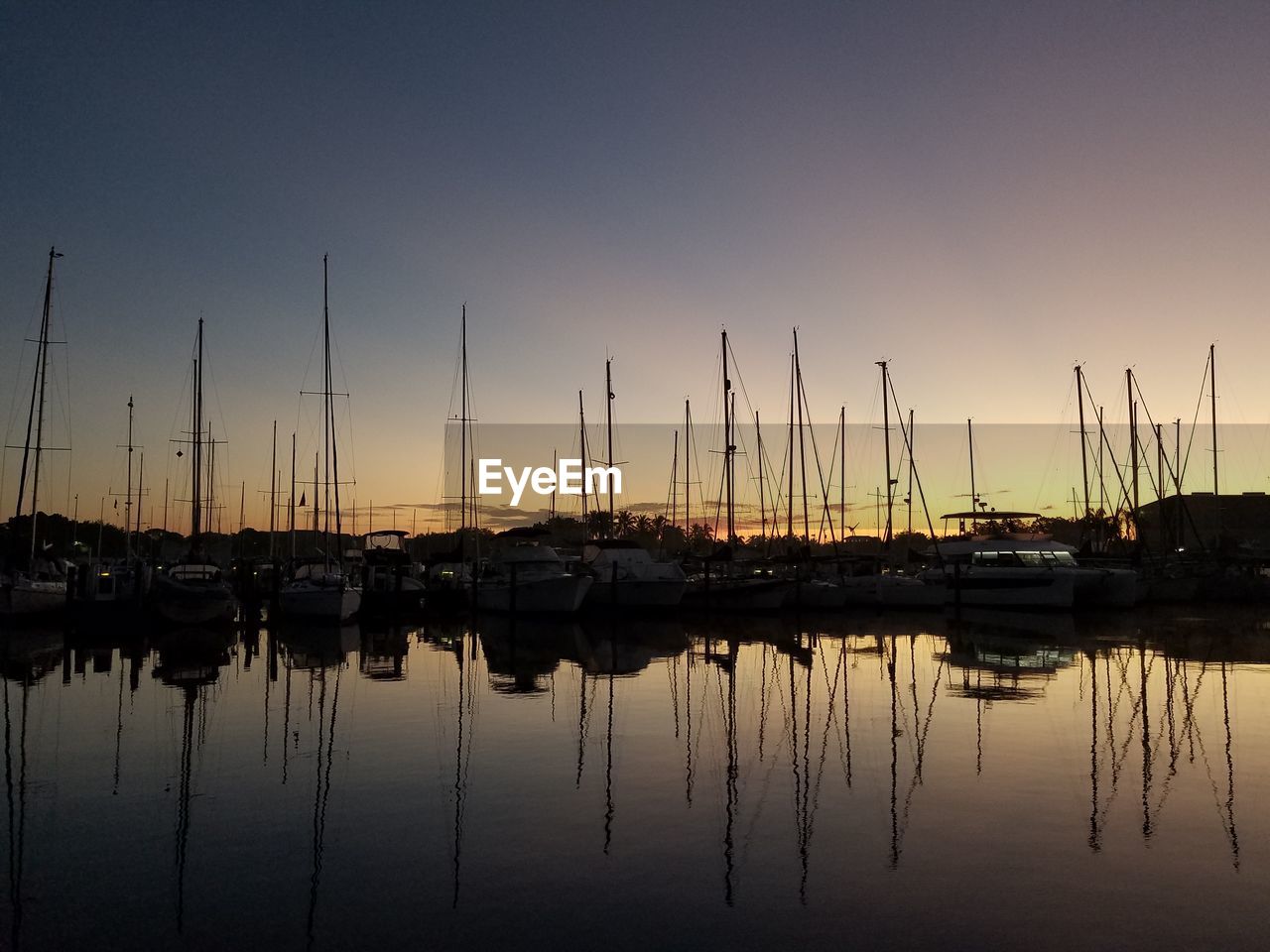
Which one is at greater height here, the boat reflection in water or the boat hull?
the boat hull

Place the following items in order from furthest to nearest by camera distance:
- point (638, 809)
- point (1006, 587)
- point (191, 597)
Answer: point (1006, 587) → point (191, 597) → point (638, 809)

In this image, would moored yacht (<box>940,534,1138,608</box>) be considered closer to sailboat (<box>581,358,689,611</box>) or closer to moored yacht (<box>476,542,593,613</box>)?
sailboat (<box>581,358,689,611</box>)

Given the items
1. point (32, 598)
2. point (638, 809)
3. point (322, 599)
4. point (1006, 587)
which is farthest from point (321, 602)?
point (638, 809)

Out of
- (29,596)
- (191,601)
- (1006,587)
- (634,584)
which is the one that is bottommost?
(1006,587)

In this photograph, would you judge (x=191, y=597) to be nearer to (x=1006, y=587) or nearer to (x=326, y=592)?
(x=326, y=592)

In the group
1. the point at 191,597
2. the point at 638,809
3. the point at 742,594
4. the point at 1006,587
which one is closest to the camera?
the point at 638,809

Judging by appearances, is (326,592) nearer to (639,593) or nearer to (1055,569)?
(639,593)

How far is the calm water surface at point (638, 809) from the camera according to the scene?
835 cm

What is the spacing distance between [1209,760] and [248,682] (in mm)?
20384

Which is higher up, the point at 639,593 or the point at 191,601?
the point at 191,601

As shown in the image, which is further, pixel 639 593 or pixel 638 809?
pixel 639 593

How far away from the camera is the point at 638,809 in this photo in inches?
480

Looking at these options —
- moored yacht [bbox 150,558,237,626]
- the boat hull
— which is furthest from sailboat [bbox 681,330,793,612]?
moored yacht [bbox 150,558,237,626]

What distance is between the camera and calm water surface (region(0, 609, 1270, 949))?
8.35 metres
